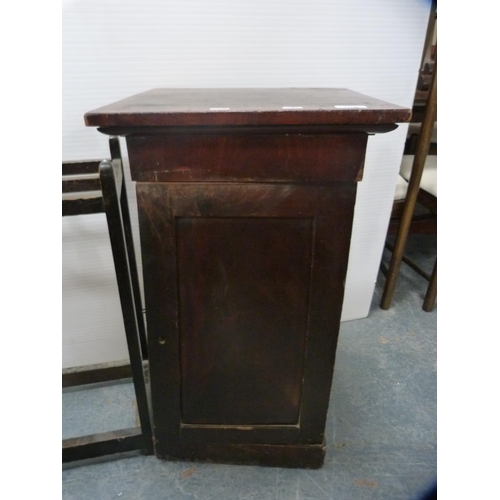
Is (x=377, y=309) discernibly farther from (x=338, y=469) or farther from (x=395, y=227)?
(x=338, y=469)

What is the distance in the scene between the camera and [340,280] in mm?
780

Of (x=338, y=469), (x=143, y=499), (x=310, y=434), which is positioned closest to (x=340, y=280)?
(x=310, y=434)

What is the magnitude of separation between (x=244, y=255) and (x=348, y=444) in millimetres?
667

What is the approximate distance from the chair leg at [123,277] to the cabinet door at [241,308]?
35mm

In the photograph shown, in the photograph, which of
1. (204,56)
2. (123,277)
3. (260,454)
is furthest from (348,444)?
(204,56)

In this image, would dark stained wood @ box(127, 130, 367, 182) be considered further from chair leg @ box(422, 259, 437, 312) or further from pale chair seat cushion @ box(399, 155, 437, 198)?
chair leg @ box(422, 259, 437, 312)

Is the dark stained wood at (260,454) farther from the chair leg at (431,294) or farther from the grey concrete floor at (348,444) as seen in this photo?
the chair leg at (431,294)

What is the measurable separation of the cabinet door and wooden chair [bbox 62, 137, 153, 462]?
0.04 meters

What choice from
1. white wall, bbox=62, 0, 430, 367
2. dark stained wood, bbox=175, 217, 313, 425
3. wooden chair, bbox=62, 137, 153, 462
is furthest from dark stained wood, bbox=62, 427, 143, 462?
white wall, bbox=62, 0, 430, 367

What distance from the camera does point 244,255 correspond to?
0.77 meters

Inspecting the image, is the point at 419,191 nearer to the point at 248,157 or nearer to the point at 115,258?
the point at 248,157

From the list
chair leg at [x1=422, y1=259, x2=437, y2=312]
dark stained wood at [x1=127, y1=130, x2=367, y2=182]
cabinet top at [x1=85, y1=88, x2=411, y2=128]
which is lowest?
chair leg at [x1=422, y1=259, x2=437, y2=312]

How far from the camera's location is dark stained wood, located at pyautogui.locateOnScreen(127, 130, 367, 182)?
0.67 metres

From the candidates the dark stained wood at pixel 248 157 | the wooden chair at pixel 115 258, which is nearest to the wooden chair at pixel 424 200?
the dark stained wood at pixel 248 157
